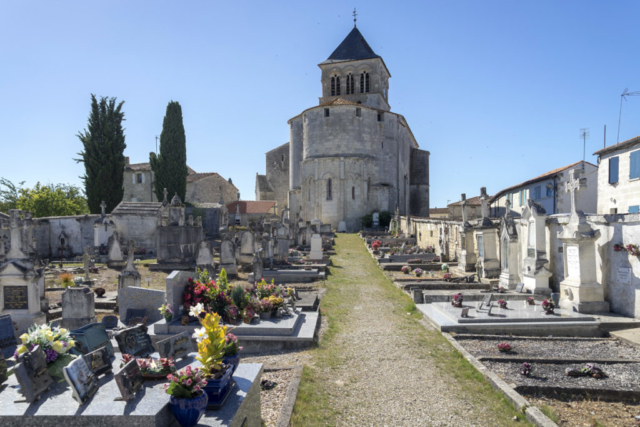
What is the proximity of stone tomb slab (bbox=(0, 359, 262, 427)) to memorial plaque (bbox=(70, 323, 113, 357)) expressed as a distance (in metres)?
0.75

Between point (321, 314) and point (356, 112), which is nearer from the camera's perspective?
point (321, 314)

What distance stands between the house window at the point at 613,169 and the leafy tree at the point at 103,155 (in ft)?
112

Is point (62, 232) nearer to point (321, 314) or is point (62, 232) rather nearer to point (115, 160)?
point (115, 160)

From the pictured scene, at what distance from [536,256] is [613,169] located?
12754 mm

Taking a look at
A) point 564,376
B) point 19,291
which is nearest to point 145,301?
point 19,291

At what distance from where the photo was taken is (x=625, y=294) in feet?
31.2

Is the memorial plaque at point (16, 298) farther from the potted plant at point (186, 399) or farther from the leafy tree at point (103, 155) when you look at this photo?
the leafy tree at point (103, 155)

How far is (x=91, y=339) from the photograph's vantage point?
194 inches

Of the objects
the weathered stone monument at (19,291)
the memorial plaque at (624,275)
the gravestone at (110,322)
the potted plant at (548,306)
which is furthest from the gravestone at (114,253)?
the memorial plaque at (624,275)

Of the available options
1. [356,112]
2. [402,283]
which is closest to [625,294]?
[402,283]

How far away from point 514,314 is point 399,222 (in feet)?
81.0

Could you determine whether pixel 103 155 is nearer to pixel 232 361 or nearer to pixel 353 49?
pixel 353 49

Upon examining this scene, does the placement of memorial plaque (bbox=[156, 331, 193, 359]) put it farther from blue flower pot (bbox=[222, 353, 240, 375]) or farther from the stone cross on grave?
the stone cross on grave

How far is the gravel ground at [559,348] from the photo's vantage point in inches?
294
